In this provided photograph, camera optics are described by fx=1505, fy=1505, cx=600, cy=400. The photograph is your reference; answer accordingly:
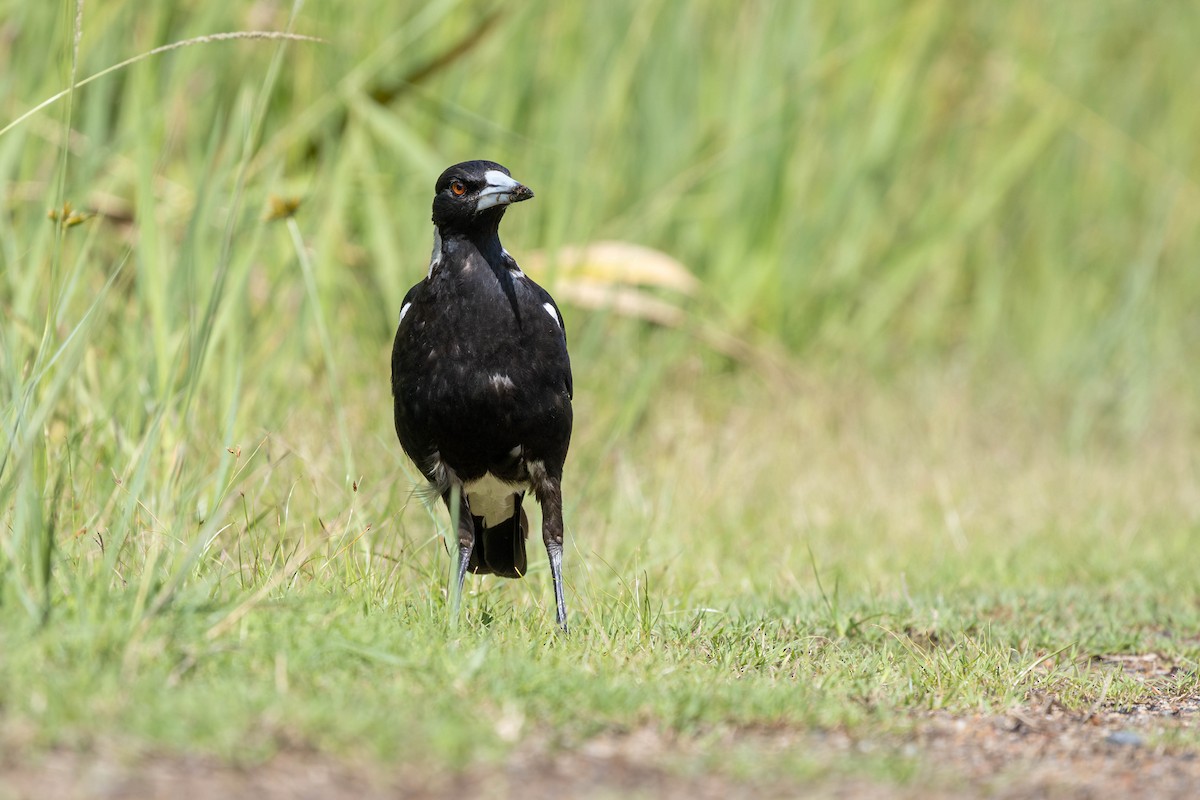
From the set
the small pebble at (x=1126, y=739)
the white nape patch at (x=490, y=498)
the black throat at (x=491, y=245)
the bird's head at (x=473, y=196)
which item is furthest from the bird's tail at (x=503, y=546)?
the small pebble at (x=1126, y=739)

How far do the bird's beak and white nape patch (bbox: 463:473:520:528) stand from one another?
34.8 inches

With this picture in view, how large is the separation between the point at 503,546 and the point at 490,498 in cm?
26

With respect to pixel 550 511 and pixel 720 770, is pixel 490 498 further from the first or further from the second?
pixel 720 770

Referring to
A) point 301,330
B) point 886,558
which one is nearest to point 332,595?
point 301,330

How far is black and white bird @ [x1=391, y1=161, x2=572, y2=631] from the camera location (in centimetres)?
467

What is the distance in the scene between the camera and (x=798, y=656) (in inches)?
165

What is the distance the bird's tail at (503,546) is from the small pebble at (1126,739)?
2.24m

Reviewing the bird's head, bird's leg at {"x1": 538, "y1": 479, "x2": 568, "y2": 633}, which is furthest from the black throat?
bird's leg at {"x1": 538, "y1": 479, "x2": 568, "y2": 633}

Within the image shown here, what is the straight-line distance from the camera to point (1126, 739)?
3.51m

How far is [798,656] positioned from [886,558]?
6.74ft

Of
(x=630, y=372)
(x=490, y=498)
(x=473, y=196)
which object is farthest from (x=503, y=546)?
(x=630, y=372)

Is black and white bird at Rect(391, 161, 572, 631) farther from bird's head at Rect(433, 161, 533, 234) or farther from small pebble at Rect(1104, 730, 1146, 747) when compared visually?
small pebble at Rect(1104, 730, 1146, 747)

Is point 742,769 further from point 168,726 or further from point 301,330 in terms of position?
point 301,330

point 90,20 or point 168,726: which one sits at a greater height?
point 90,20
